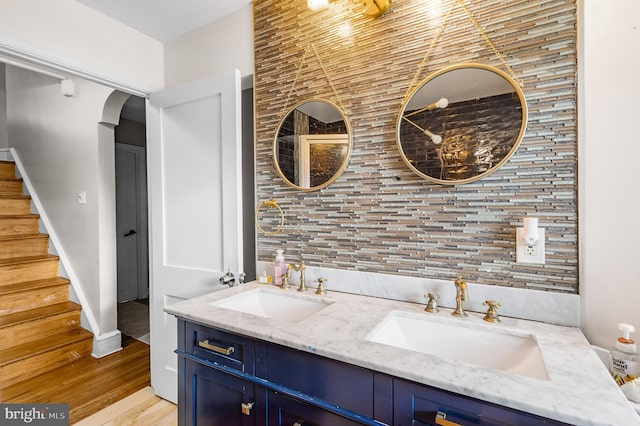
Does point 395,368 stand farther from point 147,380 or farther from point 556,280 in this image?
point 147,380

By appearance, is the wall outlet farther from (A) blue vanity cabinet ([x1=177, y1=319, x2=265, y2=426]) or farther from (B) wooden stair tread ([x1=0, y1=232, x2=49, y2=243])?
(B) wooden stair tread ([x1=0, y1=232, x2=49, y2=243])

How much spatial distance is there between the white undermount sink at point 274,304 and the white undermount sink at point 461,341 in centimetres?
32

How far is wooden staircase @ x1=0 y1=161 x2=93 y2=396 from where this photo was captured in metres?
2.29

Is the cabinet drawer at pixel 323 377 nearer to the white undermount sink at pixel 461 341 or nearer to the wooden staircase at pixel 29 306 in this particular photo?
the white undermount sink at pixel 461 341

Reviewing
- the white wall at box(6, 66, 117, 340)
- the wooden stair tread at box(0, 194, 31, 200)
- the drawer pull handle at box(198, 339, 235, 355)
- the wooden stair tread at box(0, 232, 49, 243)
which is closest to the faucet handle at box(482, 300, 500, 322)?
the drawer pull handle at box(198, 339, 235, 355)

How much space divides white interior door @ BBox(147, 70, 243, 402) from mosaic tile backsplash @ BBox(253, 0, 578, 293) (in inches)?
6.4

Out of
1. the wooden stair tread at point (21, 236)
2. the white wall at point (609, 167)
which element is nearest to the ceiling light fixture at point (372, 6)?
the white wall at point (609, 167)

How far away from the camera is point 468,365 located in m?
0.77

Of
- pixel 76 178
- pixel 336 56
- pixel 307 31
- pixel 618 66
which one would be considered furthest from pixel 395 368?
pixel 76 178

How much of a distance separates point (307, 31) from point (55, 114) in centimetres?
281

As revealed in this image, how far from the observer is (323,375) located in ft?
2.93

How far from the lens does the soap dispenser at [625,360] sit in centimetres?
83

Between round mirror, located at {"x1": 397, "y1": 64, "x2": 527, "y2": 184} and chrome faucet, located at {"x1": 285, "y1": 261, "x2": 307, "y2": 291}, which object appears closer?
round mirror, located at {"x1": 397, "y1": 64, "x2": 527, "y2": 184}

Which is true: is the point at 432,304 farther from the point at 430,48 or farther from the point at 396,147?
the point at 430,48
